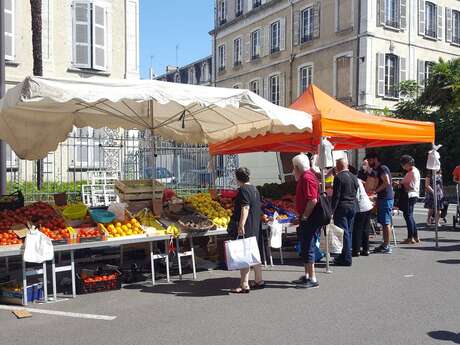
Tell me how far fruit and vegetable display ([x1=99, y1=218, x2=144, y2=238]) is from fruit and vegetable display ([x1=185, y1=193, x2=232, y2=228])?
1.24 meters

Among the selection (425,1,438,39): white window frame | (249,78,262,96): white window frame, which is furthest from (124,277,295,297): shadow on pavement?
(249,78,262,96): white window frame

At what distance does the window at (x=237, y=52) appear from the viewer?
3716 centimetres

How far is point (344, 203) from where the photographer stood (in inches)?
328

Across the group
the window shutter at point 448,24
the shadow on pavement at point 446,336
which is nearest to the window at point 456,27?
the window shutter at point 448,24

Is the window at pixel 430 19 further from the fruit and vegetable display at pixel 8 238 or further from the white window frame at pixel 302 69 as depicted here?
the fruit and vegetable display at pixel 8 238

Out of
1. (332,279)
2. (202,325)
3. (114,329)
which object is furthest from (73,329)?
(332,279)

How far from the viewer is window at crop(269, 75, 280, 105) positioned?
33.4m

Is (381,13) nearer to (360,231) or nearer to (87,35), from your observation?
(87,35)

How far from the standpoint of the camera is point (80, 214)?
7.52m

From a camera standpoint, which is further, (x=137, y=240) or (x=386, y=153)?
(x=386, y=153)

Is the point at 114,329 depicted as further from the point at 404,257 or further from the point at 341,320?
the point at 404,257

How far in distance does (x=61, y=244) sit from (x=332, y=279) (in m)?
3.86

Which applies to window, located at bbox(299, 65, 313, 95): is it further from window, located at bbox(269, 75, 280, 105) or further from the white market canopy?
the white market canopy

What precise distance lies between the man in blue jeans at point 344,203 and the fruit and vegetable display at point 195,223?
7.03 ft
